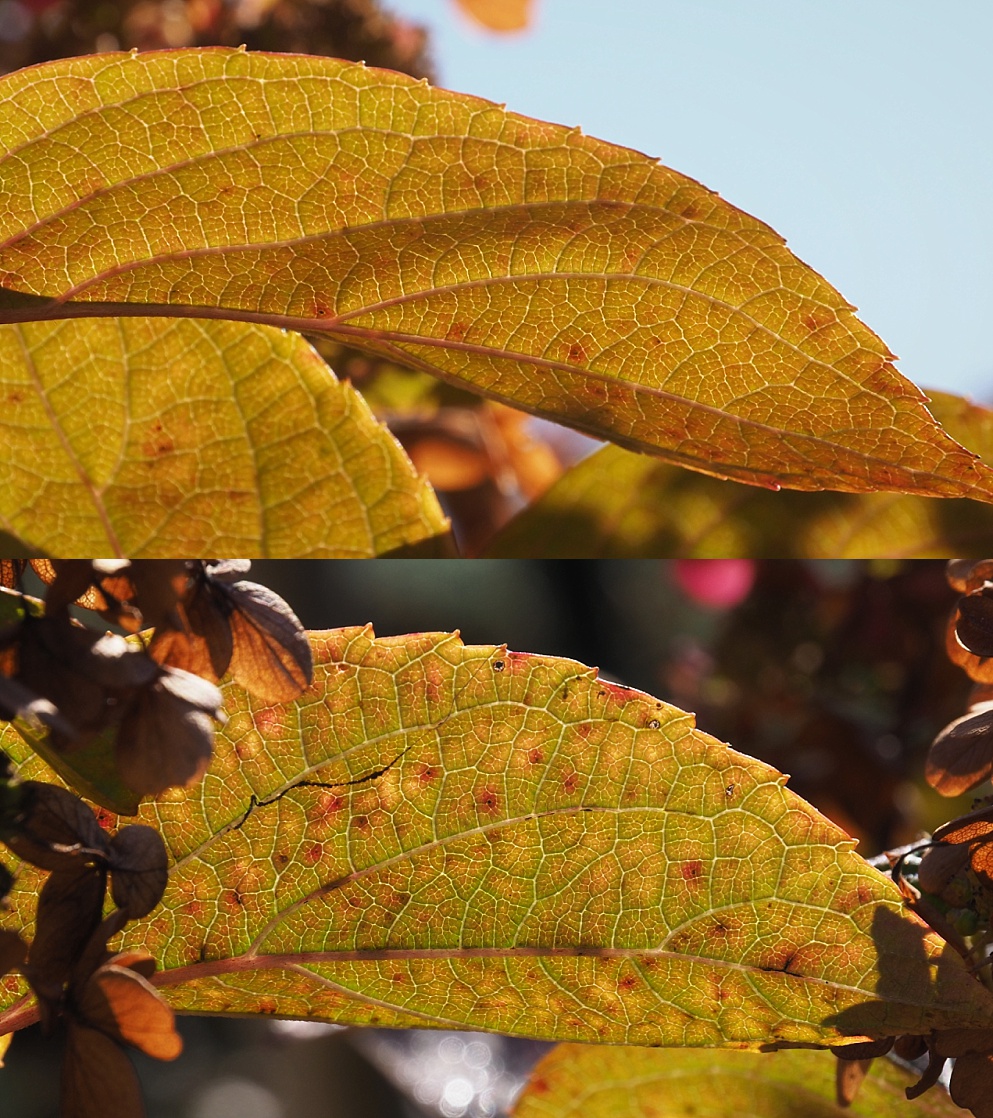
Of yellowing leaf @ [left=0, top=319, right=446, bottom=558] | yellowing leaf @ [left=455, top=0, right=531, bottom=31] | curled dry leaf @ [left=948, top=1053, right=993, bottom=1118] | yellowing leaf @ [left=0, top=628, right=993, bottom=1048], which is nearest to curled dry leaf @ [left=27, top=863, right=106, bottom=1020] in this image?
yellowing leaf @ [left=0, top=628, right=993, bottom=1048]

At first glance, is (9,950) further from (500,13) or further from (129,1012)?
(500,13)

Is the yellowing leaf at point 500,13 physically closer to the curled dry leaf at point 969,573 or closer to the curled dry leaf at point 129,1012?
the curled dry leaf at point 969,573

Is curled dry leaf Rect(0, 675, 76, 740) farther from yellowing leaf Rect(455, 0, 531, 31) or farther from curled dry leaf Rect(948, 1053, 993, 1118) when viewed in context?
yellowing leaf Rect(455, 0, 531, 31)

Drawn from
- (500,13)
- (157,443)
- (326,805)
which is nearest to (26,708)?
(326,805)

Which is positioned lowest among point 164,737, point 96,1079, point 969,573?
point 96,1079

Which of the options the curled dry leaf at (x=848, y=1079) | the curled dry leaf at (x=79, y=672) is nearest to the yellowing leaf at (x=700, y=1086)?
the curled dry leaf at (x=848, y=1079)

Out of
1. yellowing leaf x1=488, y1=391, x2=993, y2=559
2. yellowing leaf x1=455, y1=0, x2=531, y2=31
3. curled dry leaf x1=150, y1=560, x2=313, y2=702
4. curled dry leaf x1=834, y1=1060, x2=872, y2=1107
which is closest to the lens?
curled dry leaf x1=150, y1=560, x2=313, y2=702
